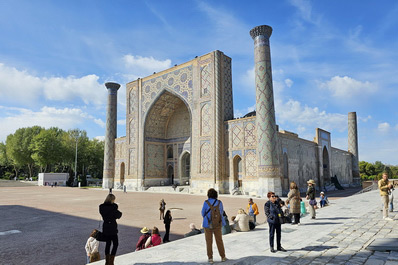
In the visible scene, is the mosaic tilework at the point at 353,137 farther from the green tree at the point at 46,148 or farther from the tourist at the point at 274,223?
the green tree at the point at 46,148

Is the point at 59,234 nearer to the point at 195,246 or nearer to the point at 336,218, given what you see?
the point at 195,246

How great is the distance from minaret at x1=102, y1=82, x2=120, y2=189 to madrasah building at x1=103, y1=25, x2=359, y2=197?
0.11m

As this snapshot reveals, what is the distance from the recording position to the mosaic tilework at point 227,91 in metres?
23.2

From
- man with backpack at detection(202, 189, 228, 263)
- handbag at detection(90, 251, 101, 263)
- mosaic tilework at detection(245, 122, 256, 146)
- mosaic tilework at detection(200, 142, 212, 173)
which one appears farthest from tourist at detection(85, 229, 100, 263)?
mosaic tilework at detection(200, 142, 212, 173)

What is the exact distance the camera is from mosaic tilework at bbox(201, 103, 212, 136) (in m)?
23.3

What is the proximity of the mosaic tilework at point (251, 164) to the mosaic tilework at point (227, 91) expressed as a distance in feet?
13.0

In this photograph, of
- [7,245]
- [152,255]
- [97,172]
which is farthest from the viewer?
[97,172]

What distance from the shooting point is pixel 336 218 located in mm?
8617

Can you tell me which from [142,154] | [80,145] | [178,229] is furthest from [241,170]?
[80,145]

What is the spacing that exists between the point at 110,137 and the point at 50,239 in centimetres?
2614

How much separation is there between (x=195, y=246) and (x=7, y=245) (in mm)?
4571

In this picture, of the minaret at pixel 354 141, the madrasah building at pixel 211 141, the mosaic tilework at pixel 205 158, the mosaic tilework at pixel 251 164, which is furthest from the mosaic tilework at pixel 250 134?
the minaret at pixel 354 141

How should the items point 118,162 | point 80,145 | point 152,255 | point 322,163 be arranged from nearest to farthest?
1. point 152,255
2. point 322,163
3. point 118,162
4. point 80,145

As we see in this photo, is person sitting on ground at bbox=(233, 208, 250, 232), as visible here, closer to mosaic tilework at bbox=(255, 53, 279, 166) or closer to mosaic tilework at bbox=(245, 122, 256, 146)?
mosaic tilework at bbox=(255, 53, 279, 166)
